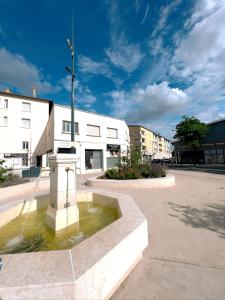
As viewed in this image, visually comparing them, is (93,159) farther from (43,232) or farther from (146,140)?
(146,140)

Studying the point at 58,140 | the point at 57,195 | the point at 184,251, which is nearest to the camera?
the point at 184,251

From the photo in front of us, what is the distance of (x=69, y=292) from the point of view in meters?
1.50

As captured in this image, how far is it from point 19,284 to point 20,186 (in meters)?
7.41

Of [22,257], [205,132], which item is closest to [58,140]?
[22,257]

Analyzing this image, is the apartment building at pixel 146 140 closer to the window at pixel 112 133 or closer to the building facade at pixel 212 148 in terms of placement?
the building facade at pixel 212 148

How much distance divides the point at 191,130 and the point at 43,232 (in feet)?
96.6

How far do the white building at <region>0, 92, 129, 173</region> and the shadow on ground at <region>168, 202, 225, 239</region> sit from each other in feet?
51.1

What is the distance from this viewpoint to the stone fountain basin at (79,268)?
4.84 ft

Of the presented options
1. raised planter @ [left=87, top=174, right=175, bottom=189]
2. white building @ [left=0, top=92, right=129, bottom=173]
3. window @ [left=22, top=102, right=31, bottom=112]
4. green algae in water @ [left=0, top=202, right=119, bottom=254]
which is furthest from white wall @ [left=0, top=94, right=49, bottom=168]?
green algae in water @ [left=0, top=202, right=119, bottom=254]

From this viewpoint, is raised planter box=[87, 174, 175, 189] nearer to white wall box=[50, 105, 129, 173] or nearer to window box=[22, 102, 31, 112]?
white wall box=[50, 105, 129, 173]

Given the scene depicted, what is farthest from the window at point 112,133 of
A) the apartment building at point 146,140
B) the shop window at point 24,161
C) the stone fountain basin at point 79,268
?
the stone fountain basin at point 79,268

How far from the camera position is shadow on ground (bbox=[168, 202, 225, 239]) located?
3751 mm

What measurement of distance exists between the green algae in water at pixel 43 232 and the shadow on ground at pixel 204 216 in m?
1.87

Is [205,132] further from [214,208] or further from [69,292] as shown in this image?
[69,292]
